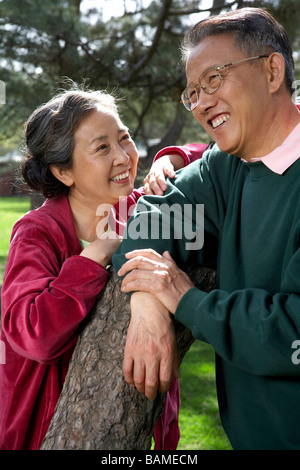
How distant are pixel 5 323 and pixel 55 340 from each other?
0.20 meters

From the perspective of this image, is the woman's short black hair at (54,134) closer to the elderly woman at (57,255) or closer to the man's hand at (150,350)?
the elderly woman at (57,255)

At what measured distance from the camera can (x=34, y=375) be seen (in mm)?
2074

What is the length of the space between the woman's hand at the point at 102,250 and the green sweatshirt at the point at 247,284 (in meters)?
0.09

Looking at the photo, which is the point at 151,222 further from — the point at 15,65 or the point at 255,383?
the point at 15,65

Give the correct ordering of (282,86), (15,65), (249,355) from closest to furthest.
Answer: (249,355), (282,86), (15,65)

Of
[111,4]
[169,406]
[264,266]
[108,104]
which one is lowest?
[169,406]

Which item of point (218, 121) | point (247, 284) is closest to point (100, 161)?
point (218, 121)

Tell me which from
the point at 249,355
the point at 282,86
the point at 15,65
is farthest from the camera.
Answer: the point at 15,65

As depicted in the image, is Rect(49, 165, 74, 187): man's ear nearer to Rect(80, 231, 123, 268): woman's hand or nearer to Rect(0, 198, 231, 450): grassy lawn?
Rect(80, 231, 123, 268): woman's hand

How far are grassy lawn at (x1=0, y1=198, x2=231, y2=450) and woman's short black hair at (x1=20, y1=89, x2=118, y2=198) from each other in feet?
8.01

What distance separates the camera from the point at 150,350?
1.74 metres

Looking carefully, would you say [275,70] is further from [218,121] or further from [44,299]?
[44,299]

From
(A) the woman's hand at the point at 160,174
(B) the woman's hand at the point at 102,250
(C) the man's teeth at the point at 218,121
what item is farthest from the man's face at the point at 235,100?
(B) the woman's hand at the point at 102,250

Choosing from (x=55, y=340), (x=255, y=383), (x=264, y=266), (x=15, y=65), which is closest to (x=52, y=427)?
(x=55, y=340)
